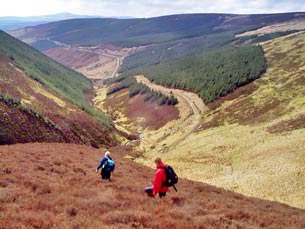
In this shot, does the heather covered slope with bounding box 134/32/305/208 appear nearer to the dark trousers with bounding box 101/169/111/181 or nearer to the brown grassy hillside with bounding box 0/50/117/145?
the brown grassy hillside with bounding box 0/50/117/145

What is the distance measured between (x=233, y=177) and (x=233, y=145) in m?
17.0

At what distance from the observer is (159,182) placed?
58.3 ft

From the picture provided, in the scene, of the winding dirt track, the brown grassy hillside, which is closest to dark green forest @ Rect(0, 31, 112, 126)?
the brown grassy hillside

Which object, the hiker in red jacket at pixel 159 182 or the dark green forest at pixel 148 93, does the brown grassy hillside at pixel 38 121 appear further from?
the dark green forest at pixel 148 93

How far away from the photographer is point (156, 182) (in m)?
17.8

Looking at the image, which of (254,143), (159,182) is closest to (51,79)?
(254,143)

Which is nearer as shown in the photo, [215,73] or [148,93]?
[215,73]

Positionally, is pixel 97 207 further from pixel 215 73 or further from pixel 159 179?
pixel 215 73

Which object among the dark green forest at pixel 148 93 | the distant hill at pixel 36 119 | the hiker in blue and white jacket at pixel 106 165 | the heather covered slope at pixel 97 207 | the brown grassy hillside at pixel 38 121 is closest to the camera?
the heather covered slope at pixel 97 207

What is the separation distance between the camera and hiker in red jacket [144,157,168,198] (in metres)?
17.3

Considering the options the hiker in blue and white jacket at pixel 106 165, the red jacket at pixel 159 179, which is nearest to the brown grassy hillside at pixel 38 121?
the hiker in blue and white jacket at pixel 106 165

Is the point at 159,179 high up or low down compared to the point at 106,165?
up

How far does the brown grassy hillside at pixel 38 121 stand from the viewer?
173 feet

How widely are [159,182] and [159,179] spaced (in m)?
0.25
